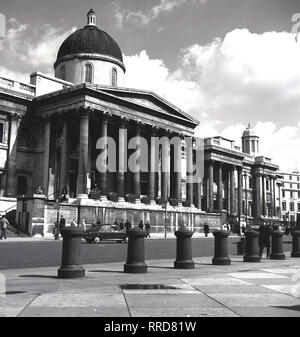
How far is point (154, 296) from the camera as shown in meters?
7.73

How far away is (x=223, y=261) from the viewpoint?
15.0 metres

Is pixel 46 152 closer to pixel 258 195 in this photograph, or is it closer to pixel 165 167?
pixel 165 167

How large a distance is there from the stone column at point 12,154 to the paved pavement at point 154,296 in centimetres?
3521

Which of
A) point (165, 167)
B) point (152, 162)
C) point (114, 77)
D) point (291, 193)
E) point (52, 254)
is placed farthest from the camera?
point (291, 193)

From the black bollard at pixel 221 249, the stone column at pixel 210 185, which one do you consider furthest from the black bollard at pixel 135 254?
the stone column at pixel 210 185

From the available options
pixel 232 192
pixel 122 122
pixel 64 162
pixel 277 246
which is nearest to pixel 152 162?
pixel 122 122

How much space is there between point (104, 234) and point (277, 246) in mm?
16333

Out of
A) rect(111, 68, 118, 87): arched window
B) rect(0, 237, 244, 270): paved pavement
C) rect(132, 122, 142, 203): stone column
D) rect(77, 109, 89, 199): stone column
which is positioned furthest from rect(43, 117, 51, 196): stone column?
rect(0, 237, 244, 270): paved pavement

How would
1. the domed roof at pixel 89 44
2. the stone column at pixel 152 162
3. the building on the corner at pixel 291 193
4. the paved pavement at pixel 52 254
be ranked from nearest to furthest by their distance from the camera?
the paved pavement at pixel 52 254 → the stone column at pixel 152 162 → the domed roof at pixel 89 44 → the building on the corner at pixel 291 193

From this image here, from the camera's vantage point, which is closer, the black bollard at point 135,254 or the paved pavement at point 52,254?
the black bollard at point 135,254

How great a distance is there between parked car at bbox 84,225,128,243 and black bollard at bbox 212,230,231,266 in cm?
1756

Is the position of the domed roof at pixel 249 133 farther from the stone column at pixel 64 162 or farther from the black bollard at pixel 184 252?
the black bollard at pixel 184 252

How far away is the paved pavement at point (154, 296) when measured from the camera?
6246 mm
